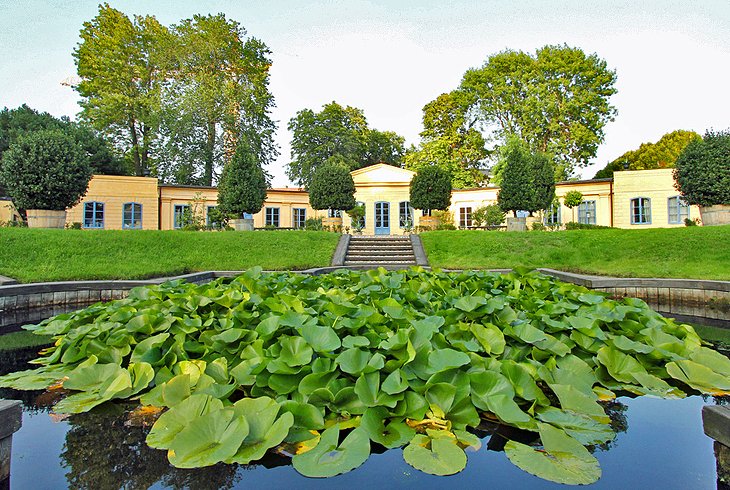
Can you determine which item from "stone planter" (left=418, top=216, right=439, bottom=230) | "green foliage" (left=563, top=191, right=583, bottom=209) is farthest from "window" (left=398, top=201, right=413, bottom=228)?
"green foliage" (left=563, top=191, right=583, bottom=209)

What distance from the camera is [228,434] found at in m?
1.55

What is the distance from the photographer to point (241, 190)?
532 inches

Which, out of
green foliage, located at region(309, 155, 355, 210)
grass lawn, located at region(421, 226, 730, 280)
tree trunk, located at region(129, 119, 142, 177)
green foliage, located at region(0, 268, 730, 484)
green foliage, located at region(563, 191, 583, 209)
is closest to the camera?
green foliage, located at region(0, 268, 730, 484)

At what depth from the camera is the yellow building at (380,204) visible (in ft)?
61.5

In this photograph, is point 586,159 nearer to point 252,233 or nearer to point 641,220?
point 641,220

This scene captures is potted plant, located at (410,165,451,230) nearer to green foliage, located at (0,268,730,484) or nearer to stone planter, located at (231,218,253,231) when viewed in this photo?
stone planter, located at (231,218,253,231)

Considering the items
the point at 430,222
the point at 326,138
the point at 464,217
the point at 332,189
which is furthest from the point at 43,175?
the point at 326,138

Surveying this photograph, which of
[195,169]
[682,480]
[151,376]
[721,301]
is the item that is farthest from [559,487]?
[195,169]

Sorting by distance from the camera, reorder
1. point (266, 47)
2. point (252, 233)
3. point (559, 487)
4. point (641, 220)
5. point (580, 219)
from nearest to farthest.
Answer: point (559, 487) < point (252, 233) < point (641, 220) < point (580, 219) < point (266, 47)

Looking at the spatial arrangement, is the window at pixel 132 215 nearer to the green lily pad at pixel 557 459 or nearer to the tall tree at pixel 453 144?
the tall tree at pixel 453 144

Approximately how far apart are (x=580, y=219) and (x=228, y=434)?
22158 millimetres

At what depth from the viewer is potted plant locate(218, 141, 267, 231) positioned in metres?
13.5

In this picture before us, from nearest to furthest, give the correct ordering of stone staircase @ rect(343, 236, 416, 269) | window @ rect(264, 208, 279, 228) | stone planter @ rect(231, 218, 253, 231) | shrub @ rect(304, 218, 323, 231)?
stone staircase @ rect(343, 236, 416, 269), stone planter @ rect(231, 218, 253, 231), shrub @ rect(304, 218, 323, 231), window @ rect(264, 208, 279, 228)

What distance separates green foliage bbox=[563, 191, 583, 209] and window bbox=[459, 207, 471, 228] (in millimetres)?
4422
